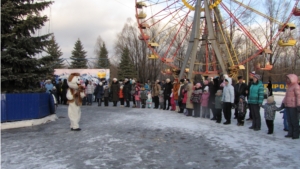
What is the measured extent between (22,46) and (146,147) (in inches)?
243

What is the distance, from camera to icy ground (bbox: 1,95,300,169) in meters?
5.20

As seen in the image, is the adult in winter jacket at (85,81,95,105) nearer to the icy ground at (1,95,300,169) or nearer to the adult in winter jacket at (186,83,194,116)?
the adult in winter jacket at (186,83,194,116)

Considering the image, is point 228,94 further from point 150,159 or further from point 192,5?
point 192,5

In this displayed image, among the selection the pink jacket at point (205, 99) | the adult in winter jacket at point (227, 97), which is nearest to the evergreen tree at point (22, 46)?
the pink jacket at point (205, 99)

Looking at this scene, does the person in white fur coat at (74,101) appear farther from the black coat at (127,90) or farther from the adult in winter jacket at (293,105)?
the black coat at (127,90)

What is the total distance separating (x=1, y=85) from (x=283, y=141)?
8.95m

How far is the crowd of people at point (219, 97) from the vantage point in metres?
7.58

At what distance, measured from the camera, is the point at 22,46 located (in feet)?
31.6

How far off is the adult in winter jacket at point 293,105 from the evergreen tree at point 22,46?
8.17 meters

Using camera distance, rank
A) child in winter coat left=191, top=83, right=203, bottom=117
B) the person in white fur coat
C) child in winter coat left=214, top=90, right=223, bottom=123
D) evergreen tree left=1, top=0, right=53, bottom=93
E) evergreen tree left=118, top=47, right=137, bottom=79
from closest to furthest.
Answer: the person in white fur coat < evergreen tree left=1, top=0, right=53, bottom=93 < child in winter coat left=214, top=90, right=223, bottom=123 < child in winter coat left=191, top=83, right=203, bottom=117 < evergreen tree left=118, top=47, right=137, bottom=79

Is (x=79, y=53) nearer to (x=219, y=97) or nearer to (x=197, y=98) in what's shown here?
(x=197, y=98)

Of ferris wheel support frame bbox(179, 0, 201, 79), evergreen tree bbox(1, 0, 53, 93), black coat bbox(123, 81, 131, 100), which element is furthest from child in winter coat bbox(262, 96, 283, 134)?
ferris wheel support frame bbox(179, 0, 201, 79)

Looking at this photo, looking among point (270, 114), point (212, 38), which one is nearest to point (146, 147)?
point (270, 114)

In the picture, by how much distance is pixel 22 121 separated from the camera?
9039 mm
